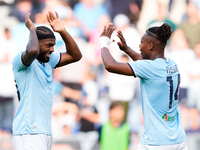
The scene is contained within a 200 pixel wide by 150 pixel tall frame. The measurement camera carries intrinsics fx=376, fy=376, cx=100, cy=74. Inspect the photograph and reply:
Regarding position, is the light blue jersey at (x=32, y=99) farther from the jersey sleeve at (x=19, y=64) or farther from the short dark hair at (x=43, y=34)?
the short dark hair at (x=43, y=34)

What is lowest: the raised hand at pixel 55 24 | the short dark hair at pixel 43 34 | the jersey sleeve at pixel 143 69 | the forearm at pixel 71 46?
the jersey sleeve at pixel 143 69

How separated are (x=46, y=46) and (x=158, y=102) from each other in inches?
58.7

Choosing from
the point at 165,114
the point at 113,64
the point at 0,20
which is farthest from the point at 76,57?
the point at 0,20

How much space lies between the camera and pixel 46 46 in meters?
4.51

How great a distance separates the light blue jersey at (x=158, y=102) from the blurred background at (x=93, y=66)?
5.46 metres

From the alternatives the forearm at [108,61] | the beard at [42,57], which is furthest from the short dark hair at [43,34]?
the forearm at [108,61]

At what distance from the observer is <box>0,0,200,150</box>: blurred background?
31.6 ft

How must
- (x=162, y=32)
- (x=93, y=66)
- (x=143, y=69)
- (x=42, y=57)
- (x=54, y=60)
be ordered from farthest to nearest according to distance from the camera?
(x=93, y=66), (x=54, y=60), (x=42, y=57), (x=162, y=32), (x=143, y=69)

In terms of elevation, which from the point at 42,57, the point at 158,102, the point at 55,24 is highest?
the point at 55,24

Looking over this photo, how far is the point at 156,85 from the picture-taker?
4102 mm

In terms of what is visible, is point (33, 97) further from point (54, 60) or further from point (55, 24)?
point (55, 24)

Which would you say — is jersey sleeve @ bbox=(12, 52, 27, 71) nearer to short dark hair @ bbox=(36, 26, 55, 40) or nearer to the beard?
the beard

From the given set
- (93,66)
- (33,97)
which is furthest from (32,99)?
(93,66)

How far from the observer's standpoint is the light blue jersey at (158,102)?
405 cm
